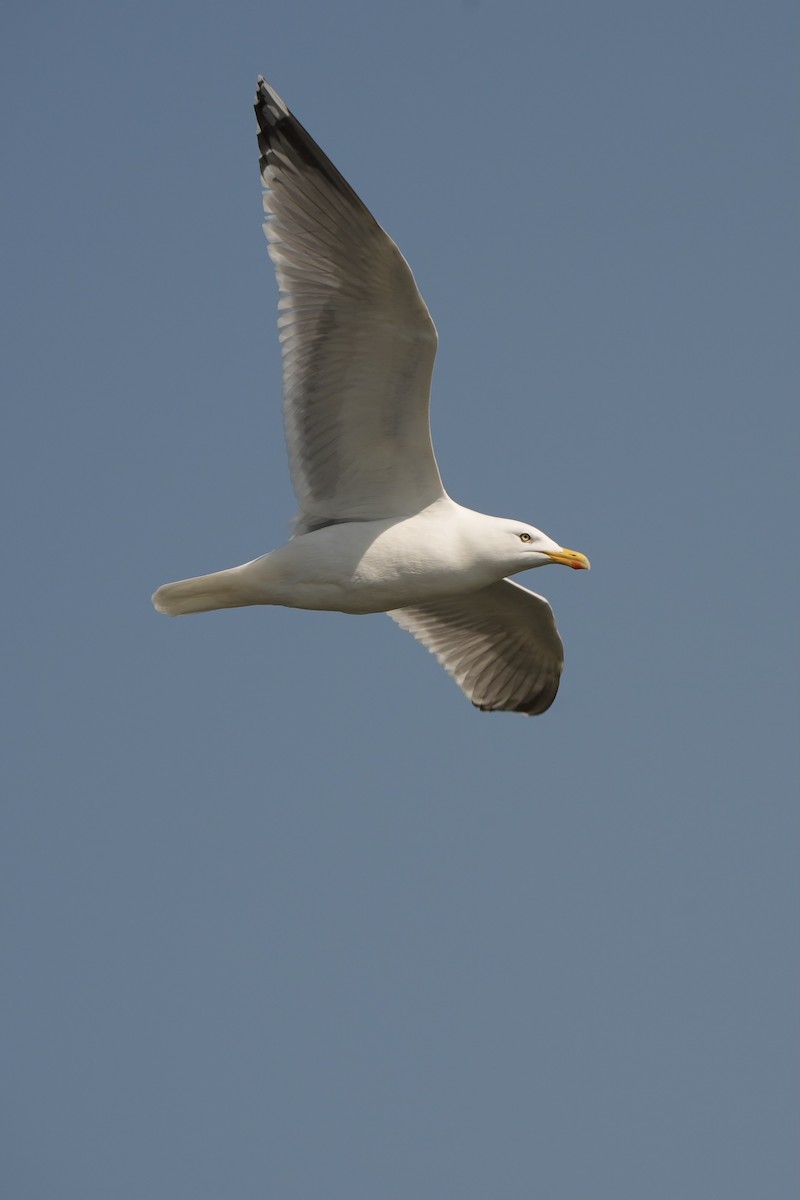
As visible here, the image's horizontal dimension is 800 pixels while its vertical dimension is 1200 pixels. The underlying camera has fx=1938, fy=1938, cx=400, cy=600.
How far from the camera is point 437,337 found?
11.7 m

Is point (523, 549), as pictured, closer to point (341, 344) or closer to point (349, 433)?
point (349, 433)

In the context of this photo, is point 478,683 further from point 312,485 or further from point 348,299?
point 348,299

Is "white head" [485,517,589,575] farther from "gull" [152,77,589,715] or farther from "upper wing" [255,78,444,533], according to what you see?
"upper wing" [255,78,444,533]

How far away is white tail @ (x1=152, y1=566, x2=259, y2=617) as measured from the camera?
1224cm

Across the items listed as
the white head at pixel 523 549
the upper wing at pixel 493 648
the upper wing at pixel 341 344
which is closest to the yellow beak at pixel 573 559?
the white head at pixel 523 549

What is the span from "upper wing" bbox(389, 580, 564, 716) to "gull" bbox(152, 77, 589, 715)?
2.09 m

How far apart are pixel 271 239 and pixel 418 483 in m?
1.87

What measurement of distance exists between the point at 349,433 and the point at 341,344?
0.67 m

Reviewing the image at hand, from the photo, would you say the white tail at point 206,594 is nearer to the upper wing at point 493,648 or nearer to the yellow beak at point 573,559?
the yellow beak at point 573,559

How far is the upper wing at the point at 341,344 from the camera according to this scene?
11.5 meters

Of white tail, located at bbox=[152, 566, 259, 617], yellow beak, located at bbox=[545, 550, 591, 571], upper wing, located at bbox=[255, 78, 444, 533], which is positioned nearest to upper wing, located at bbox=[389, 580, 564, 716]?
yellow beak, located at bbox=[545, 550, 591, 571]

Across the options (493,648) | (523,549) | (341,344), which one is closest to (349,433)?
(341,344)

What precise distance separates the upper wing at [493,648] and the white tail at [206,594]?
271 cm

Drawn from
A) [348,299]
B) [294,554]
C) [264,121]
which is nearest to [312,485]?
[294,554]
